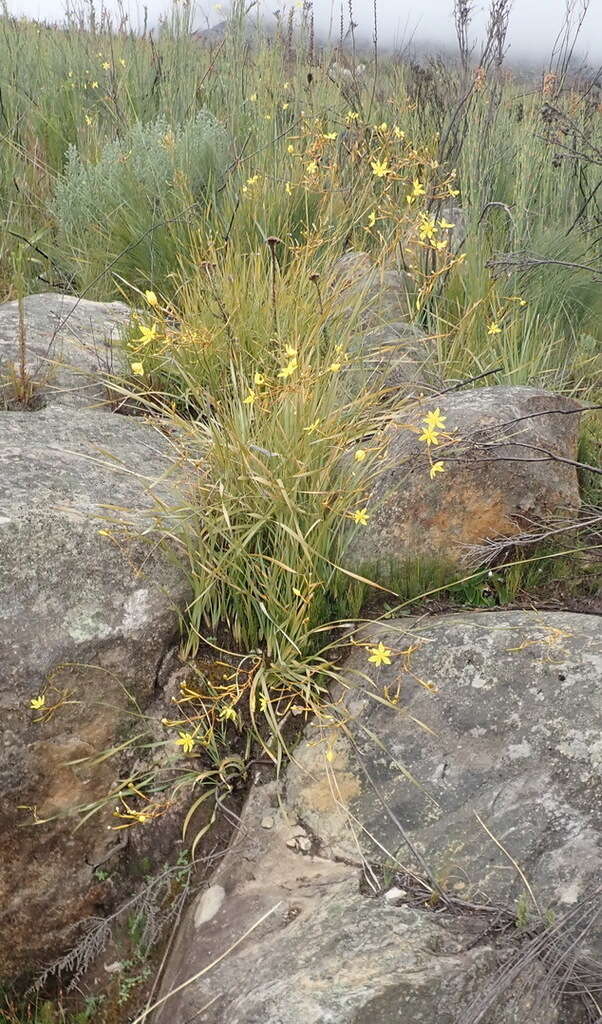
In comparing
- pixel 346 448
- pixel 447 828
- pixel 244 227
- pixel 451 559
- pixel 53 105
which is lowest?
pixel 447 828

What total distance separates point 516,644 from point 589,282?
2.31 m

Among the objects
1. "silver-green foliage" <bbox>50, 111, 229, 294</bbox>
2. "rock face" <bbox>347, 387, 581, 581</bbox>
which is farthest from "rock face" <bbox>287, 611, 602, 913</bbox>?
"silver-green foliage" <bbox>50, 111, 229, 294</bbox>

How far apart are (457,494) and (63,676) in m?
1.12

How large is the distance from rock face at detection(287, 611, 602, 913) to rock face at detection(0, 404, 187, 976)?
0.46 meters

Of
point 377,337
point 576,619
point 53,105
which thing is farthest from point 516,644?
point 53,105

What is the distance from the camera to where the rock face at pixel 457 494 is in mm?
2344

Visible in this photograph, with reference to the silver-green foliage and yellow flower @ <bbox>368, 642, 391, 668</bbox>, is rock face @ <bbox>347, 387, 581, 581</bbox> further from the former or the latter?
the silver-green foliage

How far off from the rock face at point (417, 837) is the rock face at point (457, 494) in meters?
0.23

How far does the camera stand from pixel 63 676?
2.02 metres

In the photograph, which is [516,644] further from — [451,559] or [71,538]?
[71,538]

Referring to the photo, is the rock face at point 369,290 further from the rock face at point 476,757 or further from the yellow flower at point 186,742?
the yellow flower at point 186,742

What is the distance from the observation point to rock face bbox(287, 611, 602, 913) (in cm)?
167

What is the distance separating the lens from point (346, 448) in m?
2.57

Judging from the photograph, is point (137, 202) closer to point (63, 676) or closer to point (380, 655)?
point (63, 676)
